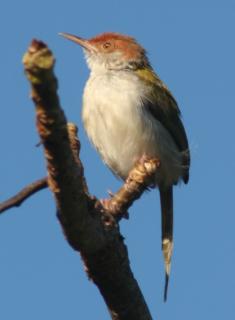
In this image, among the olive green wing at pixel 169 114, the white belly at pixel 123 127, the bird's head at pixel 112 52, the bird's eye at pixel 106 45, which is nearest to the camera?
the white belly at pixel 123 127

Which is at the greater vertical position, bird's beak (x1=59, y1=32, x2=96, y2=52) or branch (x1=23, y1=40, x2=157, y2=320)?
bird's beak (x1=59, y1=32, x2=96, y2=52)

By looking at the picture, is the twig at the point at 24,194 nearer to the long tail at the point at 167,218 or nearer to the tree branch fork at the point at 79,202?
the tree branch fork at the point at 79,202

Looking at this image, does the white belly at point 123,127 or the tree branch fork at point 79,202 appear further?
the white belly at point 123,127

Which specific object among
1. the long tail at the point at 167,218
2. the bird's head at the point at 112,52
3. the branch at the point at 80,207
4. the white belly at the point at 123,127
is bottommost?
the branch at the point at 80,207

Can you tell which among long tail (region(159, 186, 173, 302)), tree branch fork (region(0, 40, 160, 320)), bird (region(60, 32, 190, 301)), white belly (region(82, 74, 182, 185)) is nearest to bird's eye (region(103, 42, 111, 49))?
bird (region(60, 32, 190, 301))

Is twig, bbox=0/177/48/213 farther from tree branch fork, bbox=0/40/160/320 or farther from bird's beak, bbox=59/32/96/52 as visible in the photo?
bird's beak, bbox=59/32/96/52

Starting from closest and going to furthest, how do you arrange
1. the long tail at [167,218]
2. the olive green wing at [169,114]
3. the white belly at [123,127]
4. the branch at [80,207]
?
the branch at [80,207] → the white belly at [123,127] → the olive green wing at [169,114] → the long tail at [167,218]

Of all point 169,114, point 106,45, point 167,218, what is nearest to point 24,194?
point 169,114

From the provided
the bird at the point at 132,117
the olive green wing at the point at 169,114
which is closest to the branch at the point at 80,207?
the bird at the point at 132,117

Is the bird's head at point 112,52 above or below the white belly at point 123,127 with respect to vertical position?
above
